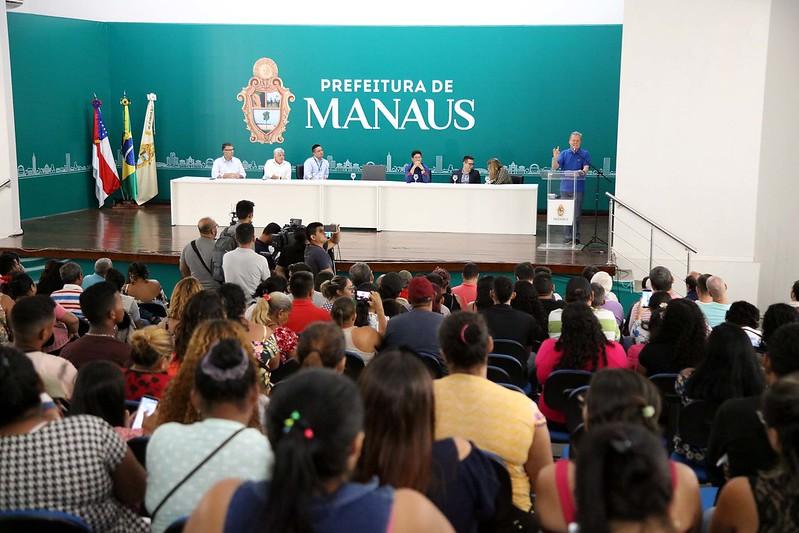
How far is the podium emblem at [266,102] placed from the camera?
52.3 feet

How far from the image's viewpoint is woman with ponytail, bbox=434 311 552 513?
9.84 ft

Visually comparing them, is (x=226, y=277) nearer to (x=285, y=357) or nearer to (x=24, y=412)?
(x=285, y=357)

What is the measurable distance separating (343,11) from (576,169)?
5.81 meters

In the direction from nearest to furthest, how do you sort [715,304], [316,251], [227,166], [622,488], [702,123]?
[622,488]
[715,304]
[316,251]
[702,123]
[227,166]

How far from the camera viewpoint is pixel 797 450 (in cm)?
232

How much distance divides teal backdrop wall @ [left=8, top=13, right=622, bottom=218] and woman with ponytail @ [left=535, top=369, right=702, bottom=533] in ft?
42.9

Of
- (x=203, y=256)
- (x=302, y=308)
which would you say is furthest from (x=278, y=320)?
(x=203, y=256)

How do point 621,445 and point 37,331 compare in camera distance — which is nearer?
point 621,445

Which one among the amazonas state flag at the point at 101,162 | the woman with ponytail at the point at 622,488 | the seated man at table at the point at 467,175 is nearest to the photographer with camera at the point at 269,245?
the seated man at table at the point at 467,175

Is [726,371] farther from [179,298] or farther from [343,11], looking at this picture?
[343,11]

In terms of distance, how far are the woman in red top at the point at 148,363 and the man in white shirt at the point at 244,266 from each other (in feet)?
10.7

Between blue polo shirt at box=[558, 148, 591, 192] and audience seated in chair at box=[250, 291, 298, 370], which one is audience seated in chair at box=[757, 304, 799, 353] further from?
blue polo shirt at box=[558, 148, 591, 192]

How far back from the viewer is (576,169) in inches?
476

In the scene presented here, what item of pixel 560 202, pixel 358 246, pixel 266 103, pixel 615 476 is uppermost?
pixel 266 103
